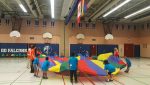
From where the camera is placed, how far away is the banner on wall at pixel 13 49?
29.4 m

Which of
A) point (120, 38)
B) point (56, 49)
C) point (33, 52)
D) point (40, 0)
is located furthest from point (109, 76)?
point (120, 38)

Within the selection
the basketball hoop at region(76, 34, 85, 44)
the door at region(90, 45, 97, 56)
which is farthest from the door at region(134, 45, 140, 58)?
the basketball hoop at region(76, 34, 85, 44)

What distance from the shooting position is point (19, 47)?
29797 mm

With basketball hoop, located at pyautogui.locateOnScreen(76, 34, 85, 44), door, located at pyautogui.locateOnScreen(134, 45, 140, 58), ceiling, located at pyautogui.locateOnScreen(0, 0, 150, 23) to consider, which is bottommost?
door, located at pyautogui.locateOnScreen(134, 45, 140, 58)

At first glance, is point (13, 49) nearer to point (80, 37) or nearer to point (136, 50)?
point (80, 37)

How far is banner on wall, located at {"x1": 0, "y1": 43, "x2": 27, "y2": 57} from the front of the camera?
29391mm

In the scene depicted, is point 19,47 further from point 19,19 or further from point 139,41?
point 139,41

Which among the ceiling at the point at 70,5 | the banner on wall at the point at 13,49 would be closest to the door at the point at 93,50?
the ceiling at the point at 70,5

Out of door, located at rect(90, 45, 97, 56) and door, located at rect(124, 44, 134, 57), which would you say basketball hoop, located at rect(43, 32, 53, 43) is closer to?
door, located at rect(90, 45, 97, 56)

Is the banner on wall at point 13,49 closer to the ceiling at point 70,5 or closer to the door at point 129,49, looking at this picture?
the ceiling at point 70,5

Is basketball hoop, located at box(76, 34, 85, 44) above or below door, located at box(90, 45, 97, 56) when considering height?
above

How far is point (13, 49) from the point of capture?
29734mm

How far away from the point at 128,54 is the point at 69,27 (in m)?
10.7

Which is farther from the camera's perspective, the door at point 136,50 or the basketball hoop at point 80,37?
the door at point 136,50
